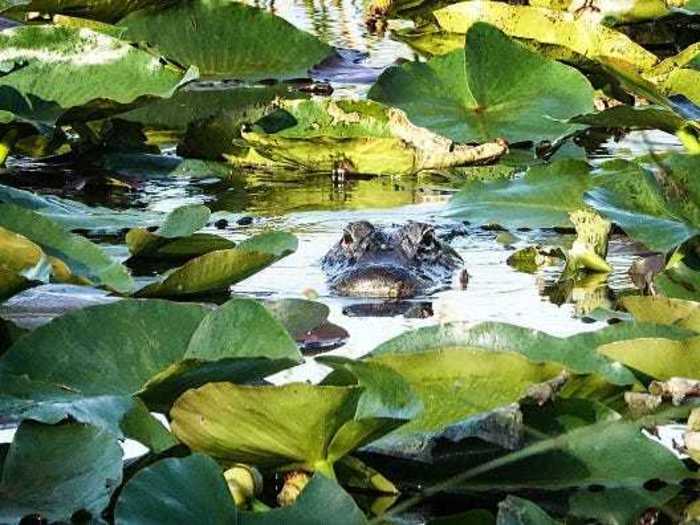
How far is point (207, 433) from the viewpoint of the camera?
1.99 m

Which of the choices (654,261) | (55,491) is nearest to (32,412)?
(55,491)

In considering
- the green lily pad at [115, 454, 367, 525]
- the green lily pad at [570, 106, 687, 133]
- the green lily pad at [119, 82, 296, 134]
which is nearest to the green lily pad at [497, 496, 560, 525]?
the green lily pad at [115, 454, 367, 525]

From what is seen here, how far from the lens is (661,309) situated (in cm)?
266

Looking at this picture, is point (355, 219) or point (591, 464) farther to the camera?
point (355, 219)

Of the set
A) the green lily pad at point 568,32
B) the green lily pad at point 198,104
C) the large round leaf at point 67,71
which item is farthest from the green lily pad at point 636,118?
the green lily pad at point 568,32

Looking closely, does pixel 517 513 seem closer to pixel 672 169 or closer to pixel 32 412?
pixel 32 412

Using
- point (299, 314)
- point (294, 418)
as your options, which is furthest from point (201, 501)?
point (299, 314)

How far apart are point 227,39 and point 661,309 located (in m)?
2.92

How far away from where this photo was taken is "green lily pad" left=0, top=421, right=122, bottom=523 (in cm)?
197

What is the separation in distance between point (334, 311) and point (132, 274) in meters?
0.43

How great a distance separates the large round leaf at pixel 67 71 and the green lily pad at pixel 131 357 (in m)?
1.80

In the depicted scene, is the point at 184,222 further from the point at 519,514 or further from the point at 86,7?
the point at 86,7

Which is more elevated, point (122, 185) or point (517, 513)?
point (517, 513)

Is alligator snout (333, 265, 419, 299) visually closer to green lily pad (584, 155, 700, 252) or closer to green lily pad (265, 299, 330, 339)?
green lily pad (584, 155, 700, 252)
